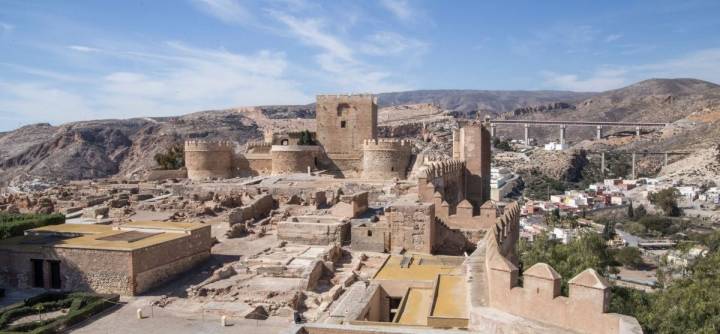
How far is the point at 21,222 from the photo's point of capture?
50.6ft

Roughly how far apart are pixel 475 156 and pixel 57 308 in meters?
15.5

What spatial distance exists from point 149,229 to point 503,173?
7064 centimetres

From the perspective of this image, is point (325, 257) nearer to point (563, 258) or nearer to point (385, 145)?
point (563, 258)

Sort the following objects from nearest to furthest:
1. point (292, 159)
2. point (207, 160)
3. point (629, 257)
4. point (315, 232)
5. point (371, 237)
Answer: point (371, 237)
point (315, 232)
point (292, 159)
point (207, 160)
point (629, 257)

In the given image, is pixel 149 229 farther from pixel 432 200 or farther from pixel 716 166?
pixel 716 166

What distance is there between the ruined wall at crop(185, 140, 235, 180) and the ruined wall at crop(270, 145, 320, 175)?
3325 millimetres

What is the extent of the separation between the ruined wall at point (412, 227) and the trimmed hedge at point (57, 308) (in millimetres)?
6753

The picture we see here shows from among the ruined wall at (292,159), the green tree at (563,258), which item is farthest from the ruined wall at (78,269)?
the ruined wall at (292,159)

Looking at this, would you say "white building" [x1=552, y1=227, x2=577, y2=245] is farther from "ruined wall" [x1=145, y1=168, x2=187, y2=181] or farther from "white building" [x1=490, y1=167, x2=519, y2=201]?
"ruined wall" [x1=145, y1=168, x2=187, y2=181]

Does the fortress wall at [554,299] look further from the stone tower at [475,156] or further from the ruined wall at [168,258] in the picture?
the stone tower at [475,156]

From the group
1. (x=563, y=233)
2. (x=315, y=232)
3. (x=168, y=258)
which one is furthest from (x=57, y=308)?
(x=563, y=233)

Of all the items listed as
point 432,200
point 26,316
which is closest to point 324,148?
point 432,200

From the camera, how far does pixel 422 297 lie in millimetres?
10688

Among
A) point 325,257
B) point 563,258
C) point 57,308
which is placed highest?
point 325,257
